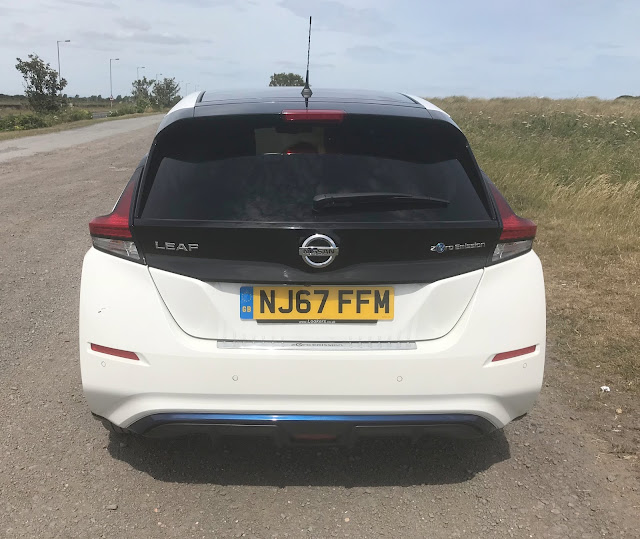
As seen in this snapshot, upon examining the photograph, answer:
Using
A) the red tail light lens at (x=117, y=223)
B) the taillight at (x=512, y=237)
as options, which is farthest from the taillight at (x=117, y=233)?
the taillight at (x=512, y=237)

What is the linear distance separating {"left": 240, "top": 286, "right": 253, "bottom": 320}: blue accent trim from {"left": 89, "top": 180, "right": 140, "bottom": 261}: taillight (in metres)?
0.45

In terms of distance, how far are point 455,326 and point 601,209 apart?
7419 millimetres

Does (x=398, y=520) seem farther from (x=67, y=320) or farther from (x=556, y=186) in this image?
(x=556, y=186)

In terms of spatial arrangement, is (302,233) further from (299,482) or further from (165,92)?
(165,92)

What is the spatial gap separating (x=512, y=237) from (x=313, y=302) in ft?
2.86

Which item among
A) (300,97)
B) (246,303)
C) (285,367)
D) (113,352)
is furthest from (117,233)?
(300,97)

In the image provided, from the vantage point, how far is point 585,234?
7.61 meters

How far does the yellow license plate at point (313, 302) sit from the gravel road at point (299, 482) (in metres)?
0.80

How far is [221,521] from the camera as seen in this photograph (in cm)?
255

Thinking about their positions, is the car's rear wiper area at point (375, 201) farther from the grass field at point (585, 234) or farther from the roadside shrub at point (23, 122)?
the roadside shrub at point (23, 122)

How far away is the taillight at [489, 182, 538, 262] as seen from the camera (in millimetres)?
2486

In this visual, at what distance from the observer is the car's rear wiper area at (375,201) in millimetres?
2355

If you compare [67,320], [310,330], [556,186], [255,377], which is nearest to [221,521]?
[255,377]

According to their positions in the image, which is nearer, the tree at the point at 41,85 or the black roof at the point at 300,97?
the black roof at the point at 300,97
